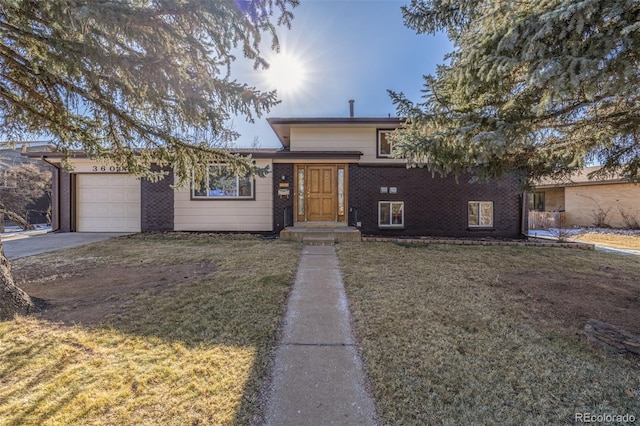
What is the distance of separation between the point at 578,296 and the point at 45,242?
13.2 meters

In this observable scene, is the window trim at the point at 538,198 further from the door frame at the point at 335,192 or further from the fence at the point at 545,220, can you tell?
the door frame at the point at 335,192

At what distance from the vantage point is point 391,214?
Result: 10.6 metres

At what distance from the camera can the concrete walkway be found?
2.00 metres

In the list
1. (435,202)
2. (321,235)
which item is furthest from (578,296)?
(435,202)

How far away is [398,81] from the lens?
11336 millimetres

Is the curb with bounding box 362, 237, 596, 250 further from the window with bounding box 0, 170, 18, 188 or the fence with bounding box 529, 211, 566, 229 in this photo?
the window with bounding box 0, 170, 18, 188

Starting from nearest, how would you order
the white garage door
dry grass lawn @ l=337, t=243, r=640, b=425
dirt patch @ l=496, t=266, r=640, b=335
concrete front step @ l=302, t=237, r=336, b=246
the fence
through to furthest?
1. dry grass lawn @ l=337, t=243, r=640, b=425
2. dirt patch @ l=496, t=266, r=640, b=335
3. concrete front step @ l=302, t=237, r=336, b=246
4. the white garage door
5. the fence

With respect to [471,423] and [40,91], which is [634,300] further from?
[40,91]

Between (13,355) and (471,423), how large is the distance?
393 centimetres

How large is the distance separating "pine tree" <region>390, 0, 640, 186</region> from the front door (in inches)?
228

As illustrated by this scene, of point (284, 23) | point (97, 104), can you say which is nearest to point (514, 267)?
point (284, 23)

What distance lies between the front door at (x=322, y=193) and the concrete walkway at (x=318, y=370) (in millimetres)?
6172

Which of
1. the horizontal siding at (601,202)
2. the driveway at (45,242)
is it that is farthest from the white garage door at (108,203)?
the horizontal siding at (601,202)

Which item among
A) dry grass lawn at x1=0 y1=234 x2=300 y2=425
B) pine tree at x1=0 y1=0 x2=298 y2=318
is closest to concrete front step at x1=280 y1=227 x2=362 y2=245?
dry grass lawn at x1=0 y1=234 x2=300 y2=425
